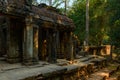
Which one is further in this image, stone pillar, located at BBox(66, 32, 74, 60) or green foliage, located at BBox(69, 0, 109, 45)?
green foliage, located at BBox(69, 0, 109, 45)

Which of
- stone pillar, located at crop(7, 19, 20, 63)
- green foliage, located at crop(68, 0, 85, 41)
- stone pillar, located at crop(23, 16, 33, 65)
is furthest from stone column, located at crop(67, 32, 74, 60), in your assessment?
green foliage, located at crop(68, 0, 85, 41)

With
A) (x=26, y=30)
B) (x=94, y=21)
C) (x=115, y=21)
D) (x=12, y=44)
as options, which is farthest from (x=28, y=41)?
(x=94, y=21)

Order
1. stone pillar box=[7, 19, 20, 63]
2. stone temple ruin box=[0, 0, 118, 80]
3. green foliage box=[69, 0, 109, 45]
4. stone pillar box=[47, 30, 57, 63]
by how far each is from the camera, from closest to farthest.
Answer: stone temple ruin box=[0, 0, 118, 80]
stone pillar box=[7, 19, 20, 63]
stone pillar box=[47, 30, 57, 63]
green foliage box=[69, 0, 109, 45]

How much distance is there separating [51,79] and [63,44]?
681cm

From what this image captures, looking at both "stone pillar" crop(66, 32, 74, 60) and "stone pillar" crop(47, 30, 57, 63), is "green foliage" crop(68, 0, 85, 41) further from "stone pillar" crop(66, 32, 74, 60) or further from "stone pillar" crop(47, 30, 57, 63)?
"stone pillar" crop(47, 30, 57, 63)

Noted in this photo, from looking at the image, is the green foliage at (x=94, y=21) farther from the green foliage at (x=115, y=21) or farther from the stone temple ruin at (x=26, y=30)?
the stone temple ruin at (x=26, y=30)

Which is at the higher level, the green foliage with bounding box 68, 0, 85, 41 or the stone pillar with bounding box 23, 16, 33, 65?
the green foliage with bounding box 68, 0, 85, 41

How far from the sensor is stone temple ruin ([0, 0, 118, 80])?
892 centimetres

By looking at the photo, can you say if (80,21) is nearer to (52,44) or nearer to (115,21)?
(115,21)

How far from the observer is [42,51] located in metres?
13.6

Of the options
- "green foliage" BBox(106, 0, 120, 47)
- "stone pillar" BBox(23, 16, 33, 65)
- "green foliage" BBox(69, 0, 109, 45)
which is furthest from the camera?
"green foliage" BBox(69, 0, 109, 45)

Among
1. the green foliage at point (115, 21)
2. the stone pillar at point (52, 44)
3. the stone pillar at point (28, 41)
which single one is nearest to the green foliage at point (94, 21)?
the green foliage at point (115, 21)

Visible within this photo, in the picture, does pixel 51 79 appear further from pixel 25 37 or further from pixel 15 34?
pixel 15 34

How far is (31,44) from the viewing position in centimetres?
1038
